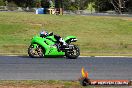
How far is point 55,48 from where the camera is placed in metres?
19.8

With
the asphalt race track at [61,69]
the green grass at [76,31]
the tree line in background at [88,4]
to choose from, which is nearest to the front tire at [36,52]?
the asphalt race track at [61,69]

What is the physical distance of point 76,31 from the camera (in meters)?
37.7

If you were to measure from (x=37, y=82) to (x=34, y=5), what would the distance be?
92.6 meters

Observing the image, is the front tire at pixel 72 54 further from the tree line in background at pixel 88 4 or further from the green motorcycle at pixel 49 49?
the tree line in background at pixel 88 4

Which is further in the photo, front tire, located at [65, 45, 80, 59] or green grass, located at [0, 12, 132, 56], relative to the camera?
green grass, located at [0, 12, 132, 56]

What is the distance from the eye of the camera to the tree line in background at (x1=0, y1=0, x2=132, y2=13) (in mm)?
93312

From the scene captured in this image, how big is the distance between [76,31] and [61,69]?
2271cm

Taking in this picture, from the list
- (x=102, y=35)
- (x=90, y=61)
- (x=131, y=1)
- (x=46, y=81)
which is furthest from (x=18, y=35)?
(x=131, y=1)

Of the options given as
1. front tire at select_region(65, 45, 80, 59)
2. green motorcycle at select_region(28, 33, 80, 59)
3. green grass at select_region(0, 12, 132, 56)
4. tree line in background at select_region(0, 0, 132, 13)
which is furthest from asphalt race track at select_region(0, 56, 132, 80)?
tree line in background at select_region(0, 0, 132, 13)

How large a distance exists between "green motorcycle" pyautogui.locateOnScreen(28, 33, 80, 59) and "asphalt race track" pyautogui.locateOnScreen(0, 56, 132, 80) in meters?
1.76

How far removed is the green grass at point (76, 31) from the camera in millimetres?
28109

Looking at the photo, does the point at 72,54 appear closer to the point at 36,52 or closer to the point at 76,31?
the point at 36,52

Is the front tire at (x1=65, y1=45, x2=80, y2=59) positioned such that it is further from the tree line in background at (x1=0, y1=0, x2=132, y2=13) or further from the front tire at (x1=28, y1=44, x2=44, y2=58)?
the tree line in background at (x1=0, y1=0, x2=132, y2=13)

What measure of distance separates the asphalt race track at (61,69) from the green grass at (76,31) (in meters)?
8.39
